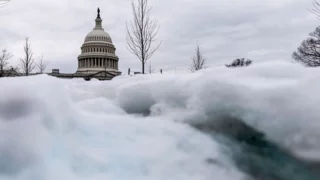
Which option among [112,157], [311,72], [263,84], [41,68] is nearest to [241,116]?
[263,84]

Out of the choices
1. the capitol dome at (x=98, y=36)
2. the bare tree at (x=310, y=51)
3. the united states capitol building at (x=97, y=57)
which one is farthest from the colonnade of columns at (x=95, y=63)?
the bare tree at (x=310, y=51)

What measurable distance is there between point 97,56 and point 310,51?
40285 mm

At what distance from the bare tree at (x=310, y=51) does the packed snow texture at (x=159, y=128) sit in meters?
23.7

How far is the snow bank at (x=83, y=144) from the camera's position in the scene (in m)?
2.34

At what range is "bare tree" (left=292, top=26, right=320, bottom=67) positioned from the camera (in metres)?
24.6

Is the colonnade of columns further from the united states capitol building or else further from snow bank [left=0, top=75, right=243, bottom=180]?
snow bank [left=0, top=75, right=243, bottom=180]

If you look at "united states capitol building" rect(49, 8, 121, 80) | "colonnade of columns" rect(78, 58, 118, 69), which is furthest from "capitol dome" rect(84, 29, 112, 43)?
"colonnade of columns" rect(78, 58, 118, 69)

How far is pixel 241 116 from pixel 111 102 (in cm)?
176

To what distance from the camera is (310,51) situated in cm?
2569

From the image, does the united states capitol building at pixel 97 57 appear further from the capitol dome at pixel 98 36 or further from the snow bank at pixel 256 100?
the snow bank at pixel 256 100

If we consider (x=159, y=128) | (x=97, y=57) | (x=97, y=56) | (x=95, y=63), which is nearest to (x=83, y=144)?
(x=159, y=128)

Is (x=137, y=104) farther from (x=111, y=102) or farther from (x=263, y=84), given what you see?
(x=263, y=84)

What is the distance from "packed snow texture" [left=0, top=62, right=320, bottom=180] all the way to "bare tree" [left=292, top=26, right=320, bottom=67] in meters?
23.7

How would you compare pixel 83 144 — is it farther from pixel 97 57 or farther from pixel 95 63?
pixel 95 63
